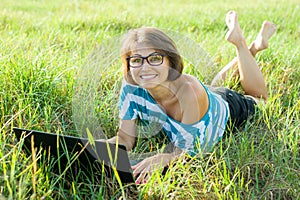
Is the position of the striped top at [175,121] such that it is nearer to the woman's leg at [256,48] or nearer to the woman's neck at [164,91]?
the woman's neck at [164,91]

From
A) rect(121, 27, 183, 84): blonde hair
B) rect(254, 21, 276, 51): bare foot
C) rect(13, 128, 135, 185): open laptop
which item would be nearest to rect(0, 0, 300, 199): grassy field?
rect(13, 128, 135, 185): open laptop

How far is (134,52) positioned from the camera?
199 cm

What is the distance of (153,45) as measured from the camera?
1976 millimetres

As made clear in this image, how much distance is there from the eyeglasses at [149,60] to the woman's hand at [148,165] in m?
0.36

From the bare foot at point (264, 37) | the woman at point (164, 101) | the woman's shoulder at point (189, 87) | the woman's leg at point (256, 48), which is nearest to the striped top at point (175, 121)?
the woman at point (164, 101)

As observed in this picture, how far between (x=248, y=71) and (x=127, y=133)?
34.7 inches

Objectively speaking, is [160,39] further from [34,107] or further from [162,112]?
[34,107]

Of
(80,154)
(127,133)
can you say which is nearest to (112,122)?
(127,133)

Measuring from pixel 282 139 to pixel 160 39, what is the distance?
645 millimetres

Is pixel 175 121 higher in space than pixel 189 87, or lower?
lower

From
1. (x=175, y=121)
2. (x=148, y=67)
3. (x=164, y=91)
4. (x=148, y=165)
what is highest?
(x=148, y=67)

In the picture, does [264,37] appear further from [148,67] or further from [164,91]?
Result: [148,67]

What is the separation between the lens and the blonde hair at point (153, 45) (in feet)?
6.52

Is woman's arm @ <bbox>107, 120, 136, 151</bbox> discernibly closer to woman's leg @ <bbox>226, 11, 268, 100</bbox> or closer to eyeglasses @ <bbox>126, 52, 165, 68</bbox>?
eyeglasses @ <bbox>126, 52, 165, 68</bbox>
